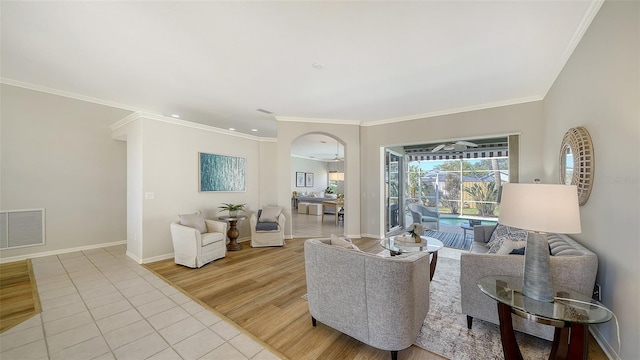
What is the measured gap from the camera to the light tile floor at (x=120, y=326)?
1817 millimetres

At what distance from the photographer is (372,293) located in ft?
5.43

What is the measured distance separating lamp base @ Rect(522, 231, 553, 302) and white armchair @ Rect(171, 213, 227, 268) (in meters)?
3.86

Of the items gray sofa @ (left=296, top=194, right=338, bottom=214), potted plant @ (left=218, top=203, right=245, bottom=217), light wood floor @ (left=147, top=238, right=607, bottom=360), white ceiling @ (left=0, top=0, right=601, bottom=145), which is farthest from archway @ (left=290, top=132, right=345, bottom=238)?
white ceiling @ (left=0, top=0, right=601, bottom=145)

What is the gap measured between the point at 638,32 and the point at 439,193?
7715 mm

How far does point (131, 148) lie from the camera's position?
399 cm

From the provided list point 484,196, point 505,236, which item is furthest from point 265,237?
point 484,196

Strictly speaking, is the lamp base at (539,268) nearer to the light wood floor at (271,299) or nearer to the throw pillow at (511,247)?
the throw pillow at (511,247)

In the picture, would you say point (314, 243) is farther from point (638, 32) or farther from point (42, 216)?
point (42, 216)

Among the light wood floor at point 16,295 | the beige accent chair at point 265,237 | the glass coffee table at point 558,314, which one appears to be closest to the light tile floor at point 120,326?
the light wood floor at point 16,295

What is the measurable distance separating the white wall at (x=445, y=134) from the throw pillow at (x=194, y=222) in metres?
3.51

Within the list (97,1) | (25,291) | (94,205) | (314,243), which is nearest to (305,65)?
(97,1)

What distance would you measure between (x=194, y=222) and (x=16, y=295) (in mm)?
1997

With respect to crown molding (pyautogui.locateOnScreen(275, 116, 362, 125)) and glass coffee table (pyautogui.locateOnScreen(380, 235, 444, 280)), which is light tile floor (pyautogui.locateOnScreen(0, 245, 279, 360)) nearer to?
glass coffee table (pyautogui.locateOnScreen(380, 235, 444, 280))

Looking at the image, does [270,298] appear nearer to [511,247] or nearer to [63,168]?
[511,247]
